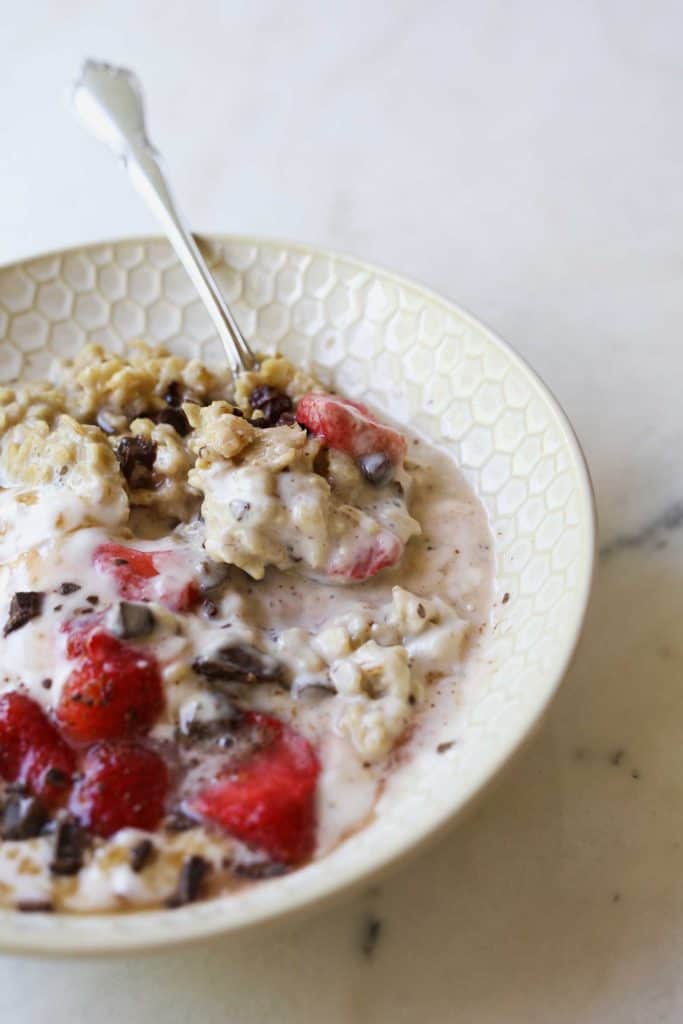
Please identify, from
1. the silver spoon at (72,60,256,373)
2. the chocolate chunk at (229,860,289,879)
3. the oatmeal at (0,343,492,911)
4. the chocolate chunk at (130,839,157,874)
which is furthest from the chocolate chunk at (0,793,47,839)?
the silver spoon at (72,60,256,373)

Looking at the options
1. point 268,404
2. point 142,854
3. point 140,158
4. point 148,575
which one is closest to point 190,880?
point 142,854

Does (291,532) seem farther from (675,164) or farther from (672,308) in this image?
(675,164)

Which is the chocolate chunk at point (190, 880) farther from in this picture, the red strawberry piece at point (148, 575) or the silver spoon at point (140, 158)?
the silver spoon at point (140, 158)

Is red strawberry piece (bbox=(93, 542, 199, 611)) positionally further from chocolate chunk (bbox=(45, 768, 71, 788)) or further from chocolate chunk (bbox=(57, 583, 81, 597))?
chocolate chunk (bbox=(45, 768, 71, 788))

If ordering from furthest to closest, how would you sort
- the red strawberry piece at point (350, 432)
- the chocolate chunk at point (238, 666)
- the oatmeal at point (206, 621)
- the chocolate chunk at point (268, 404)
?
the chocolate chunk at point (268, 404) → the red strawberry piece at point (350, 432) → the chocolate chunk at point (238, 666) → the oatmeal at point (206, 621)

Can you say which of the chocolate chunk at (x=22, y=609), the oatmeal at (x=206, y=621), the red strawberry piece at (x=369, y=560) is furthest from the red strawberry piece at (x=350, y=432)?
the chocolate chunk at (x=22, y=609)

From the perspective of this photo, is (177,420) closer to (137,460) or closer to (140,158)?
(137,460)
